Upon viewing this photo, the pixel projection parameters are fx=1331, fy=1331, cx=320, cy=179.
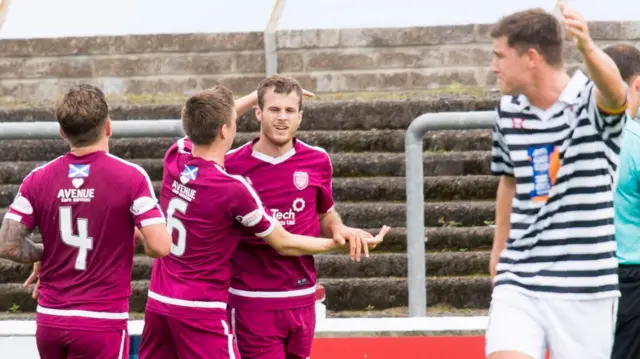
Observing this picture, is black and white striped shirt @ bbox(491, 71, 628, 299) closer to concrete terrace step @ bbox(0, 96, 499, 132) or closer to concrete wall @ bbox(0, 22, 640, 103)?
concrete terrace step @ bbox(0, 96, 499, 132)

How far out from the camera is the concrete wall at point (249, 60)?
10906 mm

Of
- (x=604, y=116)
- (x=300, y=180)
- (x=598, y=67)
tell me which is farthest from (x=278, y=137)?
(x=598, y=67)

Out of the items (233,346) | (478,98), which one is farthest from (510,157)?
(478,98)

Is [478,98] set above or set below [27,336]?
above

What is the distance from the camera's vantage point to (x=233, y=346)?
598cm

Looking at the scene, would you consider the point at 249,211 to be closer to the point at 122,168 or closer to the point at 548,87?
the point at 122,168

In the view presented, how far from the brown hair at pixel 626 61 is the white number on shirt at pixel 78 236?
2403 mm

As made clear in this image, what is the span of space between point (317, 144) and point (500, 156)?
4.36m

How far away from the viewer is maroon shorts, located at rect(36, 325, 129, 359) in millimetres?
5691

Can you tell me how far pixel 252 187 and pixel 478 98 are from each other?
161 inches

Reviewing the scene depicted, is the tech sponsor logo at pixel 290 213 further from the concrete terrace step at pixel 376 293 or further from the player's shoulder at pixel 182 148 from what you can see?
the concrete terrace step at pixel 376 293

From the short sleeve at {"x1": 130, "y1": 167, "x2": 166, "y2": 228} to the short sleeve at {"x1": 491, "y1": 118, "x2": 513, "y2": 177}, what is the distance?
1.45 metres

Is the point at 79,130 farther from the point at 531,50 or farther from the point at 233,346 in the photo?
the point at 531,50

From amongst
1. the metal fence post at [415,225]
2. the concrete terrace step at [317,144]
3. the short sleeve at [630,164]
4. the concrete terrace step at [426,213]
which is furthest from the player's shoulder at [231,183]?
the concrete terrace step at [317,144]
